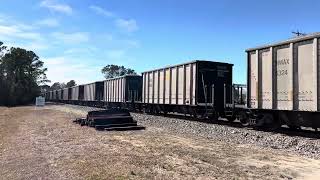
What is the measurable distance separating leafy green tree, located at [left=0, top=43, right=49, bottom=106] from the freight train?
69.0m

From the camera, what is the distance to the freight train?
15.9m

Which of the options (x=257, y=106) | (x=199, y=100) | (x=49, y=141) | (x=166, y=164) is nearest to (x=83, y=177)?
(x=166, y=164)

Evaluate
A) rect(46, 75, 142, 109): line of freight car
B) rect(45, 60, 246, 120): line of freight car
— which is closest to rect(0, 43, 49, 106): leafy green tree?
rect(46, 75, 142, 109): line of freight car

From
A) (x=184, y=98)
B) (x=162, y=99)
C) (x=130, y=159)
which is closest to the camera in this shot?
(x=130, y=159)

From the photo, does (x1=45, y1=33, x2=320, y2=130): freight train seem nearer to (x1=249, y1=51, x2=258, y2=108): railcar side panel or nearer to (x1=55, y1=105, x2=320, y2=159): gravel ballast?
(x1=249, y1=51, x2=258, y2=108): railcar side panel

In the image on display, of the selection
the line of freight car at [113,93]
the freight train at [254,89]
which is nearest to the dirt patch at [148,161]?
the freight train at [254,89]

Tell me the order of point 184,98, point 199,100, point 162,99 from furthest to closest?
point 162,99 < point 184,98 < point 199,100

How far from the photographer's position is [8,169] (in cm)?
1005

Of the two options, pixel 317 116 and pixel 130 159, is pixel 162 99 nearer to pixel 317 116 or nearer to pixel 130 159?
pixel 317 116

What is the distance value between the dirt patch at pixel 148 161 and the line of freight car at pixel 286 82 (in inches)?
145

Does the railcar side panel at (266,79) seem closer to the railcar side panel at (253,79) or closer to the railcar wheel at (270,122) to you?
the railcar side panel at (253,79)

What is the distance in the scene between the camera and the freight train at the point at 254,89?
52.3 ft

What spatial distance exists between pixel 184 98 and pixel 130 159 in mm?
17059

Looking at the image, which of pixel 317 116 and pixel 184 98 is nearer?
pixel 317 116
